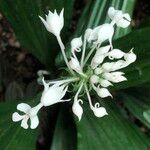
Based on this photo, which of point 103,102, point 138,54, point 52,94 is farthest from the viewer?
point 103,102

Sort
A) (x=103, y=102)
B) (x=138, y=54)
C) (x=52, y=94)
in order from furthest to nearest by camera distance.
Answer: (x=103, y=102)
(x=138, y=54)
(x=52, y=94)

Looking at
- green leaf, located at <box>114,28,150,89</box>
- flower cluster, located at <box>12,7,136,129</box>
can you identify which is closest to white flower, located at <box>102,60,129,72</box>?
flower cluster, located at <box>12,7,136,129</box>

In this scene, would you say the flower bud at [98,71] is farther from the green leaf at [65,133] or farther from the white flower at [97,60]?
the green leaf at [65,133]

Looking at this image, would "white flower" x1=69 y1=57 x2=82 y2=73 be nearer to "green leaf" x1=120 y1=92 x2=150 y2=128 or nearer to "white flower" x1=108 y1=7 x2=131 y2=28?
"white flower" x1=108 y1=7 x2=131 y2=28

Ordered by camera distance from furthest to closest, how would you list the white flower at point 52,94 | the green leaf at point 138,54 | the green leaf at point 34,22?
the green leaf at point 34,22 < the green leaf at point 138,54 < the white flower at point 52,94

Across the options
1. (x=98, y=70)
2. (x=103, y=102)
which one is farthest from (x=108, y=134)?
(x=98, y=70)

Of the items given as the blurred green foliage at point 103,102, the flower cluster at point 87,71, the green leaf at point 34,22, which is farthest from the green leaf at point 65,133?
the flower cluster at point 87,71

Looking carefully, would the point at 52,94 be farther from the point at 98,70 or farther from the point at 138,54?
the point at 138,54

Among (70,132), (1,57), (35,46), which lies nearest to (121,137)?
(70,132)
